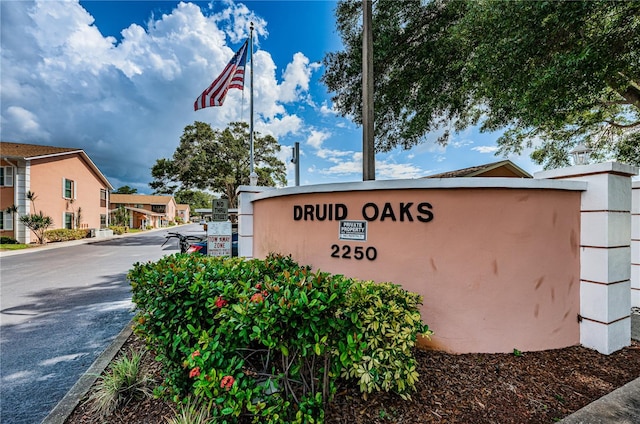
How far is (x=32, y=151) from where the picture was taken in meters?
20.5

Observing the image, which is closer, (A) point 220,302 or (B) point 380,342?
(A) point 220,302

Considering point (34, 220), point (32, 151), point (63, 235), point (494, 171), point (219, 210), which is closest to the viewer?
point (219, 210)

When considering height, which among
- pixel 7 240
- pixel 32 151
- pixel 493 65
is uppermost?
pixel 32 151

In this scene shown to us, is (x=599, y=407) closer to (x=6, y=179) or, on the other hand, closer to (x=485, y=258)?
(x=485, y=258)

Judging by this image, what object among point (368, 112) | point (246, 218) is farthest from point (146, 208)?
point (368, 112)

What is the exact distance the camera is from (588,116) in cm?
1084

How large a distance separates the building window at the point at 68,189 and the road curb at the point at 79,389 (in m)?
24.2

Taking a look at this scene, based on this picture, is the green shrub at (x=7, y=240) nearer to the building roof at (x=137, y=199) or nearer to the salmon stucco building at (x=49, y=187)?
the salmon stucco building at (x=49, y=187)

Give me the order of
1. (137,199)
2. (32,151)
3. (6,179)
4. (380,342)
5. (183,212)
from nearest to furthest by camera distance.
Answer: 1. (380,342)
2. (6,179)
3. (32,151)
4. (137,199)
5. (183,212)

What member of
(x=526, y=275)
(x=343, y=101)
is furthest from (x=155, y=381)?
(x=343, y=101)

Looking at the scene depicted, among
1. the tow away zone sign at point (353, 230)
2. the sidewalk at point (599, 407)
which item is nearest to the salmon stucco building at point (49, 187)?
the sidewalk at point (599, 407)

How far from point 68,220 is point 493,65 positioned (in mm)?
28430

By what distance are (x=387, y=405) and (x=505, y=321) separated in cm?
193

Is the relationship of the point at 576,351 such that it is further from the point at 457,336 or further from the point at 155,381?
the point at 155,381
